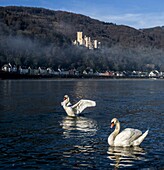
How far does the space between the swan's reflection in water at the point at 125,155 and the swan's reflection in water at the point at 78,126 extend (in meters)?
4.66

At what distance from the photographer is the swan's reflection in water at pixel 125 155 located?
16.8 meters

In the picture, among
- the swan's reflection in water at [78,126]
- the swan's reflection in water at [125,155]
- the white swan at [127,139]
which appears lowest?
the swan's reflection in water at [125,155]

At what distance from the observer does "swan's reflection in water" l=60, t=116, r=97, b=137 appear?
2422 cm

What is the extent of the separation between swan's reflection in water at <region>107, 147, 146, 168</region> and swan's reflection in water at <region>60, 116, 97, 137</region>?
4656 millimetres

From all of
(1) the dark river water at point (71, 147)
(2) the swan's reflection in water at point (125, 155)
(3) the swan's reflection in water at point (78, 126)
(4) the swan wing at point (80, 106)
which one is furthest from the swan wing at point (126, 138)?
(4) the swan wing at point (80, 106)

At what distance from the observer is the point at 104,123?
29203 millimetres

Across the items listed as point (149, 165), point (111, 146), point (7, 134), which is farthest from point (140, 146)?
point (7, 134)

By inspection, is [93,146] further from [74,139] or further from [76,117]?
[76,117]

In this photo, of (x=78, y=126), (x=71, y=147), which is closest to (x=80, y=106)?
(x=78, y=126)

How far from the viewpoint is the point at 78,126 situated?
27500 millimetres

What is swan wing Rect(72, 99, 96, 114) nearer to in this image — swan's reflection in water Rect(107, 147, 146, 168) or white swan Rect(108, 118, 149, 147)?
white swan Rect(108, 118, 149, 147)

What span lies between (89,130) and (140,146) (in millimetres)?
6083

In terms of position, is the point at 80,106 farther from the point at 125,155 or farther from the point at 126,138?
the point at 125,155

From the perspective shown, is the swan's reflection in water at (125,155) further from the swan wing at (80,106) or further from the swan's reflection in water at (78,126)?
the swan wing at (80,106)
